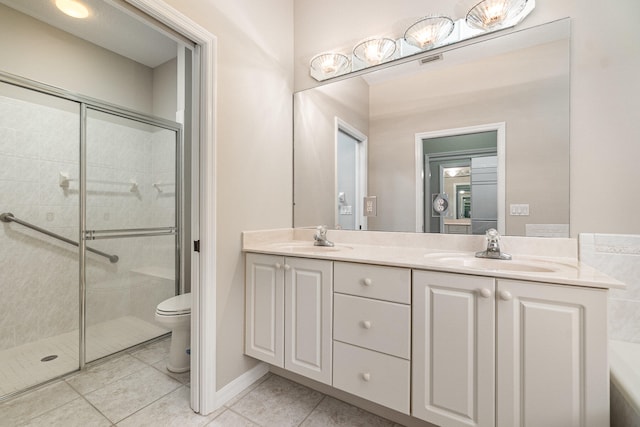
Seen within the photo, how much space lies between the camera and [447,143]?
1.56 m

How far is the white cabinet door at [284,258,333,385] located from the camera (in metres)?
1.31

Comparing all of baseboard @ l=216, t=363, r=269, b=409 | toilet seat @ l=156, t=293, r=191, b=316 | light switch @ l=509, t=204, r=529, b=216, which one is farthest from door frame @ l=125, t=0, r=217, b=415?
light switch @ l=509, t=204, r=529, b=216

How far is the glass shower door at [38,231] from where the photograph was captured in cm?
181

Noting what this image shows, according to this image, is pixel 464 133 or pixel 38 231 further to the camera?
pixel 38 231

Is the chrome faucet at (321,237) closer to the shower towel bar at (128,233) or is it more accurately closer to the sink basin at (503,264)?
the sink basin at (503,264)

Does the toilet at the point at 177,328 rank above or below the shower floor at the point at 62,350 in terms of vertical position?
above

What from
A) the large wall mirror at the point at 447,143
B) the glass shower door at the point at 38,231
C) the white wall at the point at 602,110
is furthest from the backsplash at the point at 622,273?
the glass shower door at the point at 38,231

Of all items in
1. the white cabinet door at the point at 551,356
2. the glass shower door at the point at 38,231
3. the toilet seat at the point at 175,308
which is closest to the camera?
the white cabinet door at the point at 551,356

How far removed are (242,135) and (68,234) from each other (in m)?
1.67

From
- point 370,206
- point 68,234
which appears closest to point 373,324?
point 370,206

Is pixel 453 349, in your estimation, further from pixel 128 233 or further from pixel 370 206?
pixel 128 233

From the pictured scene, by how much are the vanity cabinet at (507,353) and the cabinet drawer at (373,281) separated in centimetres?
5

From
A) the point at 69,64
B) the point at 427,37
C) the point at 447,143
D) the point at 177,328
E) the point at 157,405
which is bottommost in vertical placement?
the point at 157,405

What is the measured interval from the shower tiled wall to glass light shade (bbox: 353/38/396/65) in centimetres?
203
